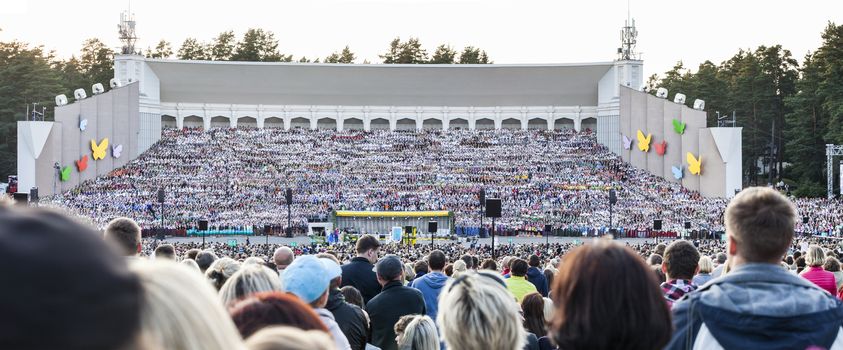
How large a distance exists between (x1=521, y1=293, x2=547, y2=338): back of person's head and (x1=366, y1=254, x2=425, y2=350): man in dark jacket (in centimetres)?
101

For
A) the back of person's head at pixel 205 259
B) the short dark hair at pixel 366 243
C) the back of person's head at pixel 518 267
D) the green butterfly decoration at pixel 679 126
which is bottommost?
the back of person's head at pixel 518 267

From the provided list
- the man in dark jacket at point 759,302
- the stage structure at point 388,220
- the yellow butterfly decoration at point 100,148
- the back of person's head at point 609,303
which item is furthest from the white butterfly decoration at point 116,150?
the back of person's head at point 609,303

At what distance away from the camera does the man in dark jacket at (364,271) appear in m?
9.32

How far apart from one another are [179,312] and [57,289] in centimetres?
44

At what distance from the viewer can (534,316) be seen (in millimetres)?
6988

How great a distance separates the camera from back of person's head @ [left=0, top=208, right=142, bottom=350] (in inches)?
58.3

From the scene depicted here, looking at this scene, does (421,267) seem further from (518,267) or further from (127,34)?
(127,34)

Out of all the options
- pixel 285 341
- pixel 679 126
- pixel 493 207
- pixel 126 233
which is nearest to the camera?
pixel 285 341

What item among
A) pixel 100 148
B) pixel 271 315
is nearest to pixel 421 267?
pixel 271 315

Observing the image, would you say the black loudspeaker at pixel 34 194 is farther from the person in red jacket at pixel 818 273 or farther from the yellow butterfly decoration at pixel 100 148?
the person in red jacket at pixel 818 273

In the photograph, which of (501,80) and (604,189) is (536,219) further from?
(501,80)

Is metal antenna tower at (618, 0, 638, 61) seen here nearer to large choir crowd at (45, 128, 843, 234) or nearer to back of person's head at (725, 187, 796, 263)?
large choir crowd at (45, 128, 843, 234)

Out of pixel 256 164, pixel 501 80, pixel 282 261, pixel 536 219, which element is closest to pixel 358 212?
pixel 536 219

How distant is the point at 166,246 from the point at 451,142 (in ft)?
199
